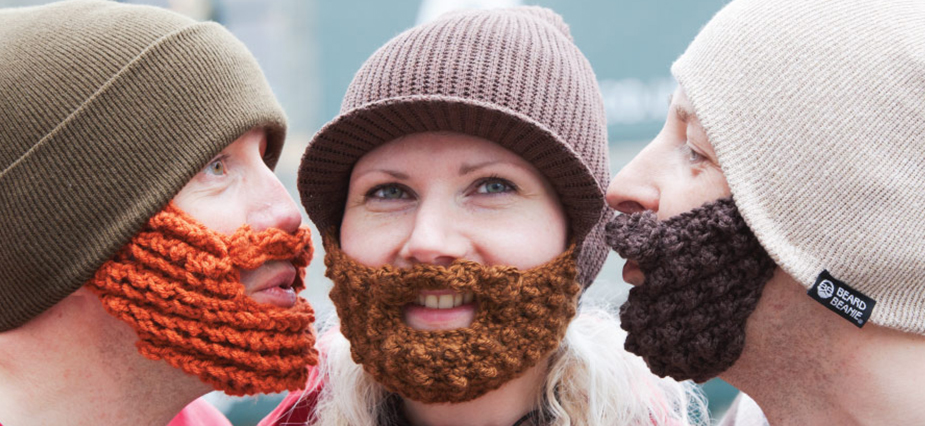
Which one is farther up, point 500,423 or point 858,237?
point 858,237

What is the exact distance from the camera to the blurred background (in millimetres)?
5246

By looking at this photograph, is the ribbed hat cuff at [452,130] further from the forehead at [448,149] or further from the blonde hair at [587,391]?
the blonde hair at [587,391]

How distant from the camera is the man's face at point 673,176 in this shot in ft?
7.50

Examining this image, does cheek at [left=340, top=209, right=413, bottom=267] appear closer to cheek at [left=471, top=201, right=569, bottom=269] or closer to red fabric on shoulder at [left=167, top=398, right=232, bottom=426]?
cheek at [left=471, top=201, right=569, bottom=269]

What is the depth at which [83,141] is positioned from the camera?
7.68 ft

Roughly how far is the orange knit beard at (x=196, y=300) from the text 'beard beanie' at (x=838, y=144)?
145 cm

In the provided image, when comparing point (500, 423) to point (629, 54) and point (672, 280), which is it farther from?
point (629, 54)

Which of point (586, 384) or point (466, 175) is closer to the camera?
point (466, 175)

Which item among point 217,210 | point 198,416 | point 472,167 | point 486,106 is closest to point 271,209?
point 217,210

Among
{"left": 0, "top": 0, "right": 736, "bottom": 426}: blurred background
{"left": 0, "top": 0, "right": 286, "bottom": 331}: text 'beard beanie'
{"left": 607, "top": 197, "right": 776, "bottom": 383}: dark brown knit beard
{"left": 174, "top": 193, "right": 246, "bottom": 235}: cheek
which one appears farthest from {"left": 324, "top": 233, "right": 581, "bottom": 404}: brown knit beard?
{"left": 0, "top": 0, "right": 736, "bottom": 426}: blurred background

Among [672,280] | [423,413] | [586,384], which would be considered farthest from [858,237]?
[423,413]

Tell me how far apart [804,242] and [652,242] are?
40 centimetres

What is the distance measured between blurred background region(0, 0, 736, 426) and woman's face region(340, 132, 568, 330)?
8.56 feet

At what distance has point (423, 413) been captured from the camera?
2.71 m
